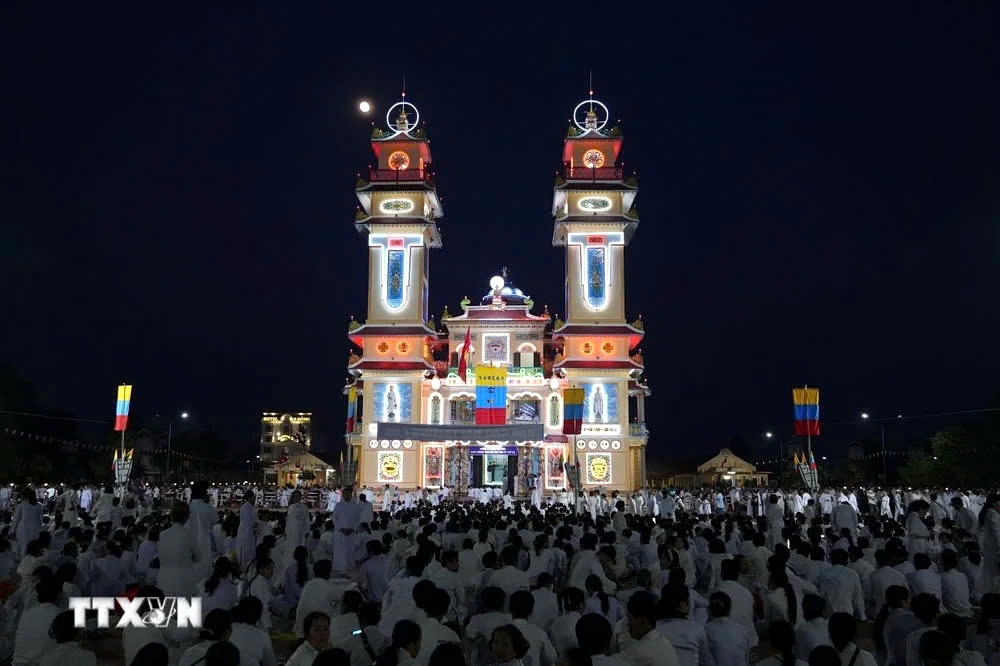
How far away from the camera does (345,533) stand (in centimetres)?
1617

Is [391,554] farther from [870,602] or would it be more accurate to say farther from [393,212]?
[393,212]

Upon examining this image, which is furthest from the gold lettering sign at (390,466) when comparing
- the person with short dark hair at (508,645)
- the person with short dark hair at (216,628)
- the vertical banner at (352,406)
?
the person with short dark hair at (508,645)

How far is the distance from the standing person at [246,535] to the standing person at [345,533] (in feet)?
4.98

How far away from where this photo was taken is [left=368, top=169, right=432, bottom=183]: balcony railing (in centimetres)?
5203

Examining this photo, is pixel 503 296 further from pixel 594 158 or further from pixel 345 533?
pixel 345 533

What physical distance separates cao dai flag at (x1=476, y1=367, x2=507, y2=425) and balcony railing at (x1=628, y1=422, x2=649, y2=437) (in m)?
9.07

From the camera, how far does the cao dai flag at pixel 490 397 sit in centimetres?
4441

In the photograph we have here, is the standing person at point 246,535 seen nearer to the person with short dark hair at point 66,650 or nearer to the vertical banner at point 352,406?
the person with short dark hair at point 66,650

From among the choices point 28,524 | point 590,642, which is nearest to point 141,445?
point 28,524

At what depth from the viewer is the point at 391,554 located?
615 inches

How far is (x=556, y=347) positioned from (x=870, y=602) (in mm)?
41660

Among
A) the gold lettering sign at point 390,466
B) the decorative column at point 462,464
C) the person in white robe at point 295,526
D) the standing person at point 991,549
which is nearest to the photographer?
the standing person at point 991,549

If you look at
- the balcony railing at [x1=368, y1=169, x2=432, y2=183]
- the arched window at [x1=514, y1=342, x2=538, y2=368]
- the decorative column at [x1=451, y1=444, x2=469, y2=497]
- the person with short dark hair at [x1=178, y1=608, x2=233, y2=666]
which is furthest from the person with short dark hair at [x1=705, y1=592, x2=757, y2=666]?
the balcony railing at [x1=368, y1=169, x2=432, y2=183]

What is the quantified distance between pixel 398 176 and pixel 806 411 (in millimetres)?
27569
